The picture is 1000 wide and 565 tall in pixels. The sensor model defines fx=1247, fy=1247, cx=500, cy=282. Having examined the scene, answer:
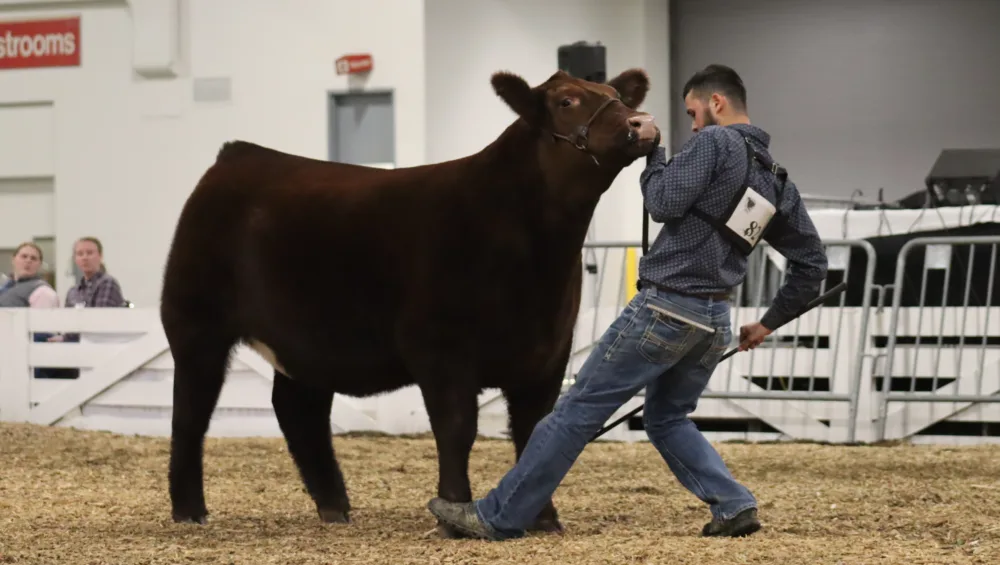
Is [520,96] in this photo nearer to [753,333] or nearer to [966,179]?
[753,333]

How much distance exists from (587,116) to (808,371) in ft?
15.2

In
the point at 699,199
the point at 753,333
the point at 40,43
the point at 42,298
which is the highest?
the point at 40,43

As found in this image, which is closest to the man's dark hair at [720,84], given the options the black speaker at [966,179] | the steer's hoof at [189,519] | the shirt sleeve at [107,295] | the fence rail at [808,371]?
the steer's hoof at [189,519]

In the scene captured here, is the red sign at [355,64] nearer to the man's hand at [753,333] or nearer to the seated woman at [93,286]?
the seated woman at [93,286]

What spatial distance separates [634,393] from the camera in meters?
4.01

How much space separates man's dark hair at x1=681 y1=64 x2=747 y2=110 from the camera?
407cm

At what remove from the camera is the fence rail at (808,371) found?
26.3ft

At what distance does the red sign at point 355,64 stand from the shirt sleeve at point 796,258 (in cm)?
901

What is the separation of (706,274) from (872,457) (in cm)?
363

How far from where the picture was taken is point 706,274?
3.93 meters

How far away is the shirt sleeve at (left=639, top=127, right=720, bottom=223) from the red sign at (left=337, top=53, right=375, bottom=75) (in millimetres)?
9255

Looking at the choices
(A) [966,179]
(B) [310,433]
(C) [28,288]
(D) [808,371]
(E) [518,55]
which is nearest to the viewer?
(B) [310,433]

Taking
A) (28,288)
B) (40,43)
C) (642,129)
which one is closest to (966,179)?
(642,129)

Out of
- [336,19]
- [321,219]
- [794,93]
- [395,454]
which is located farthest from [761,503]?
[794,93]
